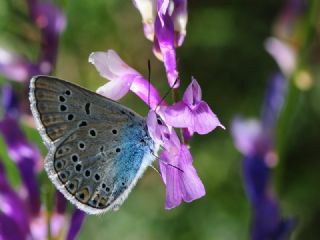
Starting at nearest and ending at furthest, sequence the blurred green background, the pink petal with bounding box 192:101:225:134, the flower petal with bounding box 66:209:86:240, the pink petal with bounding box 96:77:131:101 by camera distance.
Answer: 1. the pink petal with bounding box 192:101:225:134
2. the pink petal with bounding box 96:77:131:101
3. the flower petal with bounding box 66:209:86:240
4. the blurred green background

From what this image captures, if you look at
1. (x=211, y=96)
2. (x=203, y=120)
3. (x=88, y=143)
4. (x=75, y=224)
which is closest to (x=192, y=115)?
(x=203, y=120)

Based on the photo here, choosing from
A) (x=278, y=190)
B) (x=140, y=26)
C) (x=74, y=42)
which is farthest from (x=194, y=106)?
(x=140, y=26)

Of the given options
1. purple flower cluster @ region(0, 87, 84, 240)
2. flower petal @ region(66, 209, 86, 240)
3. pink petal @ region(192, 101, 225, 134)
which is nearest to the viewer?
pink petal @ region(192, 101, 225, 134)

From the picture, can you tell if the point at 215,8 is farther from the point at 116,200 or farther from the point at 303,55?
the point at 116,200

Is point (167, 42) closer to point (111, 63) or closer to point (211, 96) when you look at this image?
point (111, 63)

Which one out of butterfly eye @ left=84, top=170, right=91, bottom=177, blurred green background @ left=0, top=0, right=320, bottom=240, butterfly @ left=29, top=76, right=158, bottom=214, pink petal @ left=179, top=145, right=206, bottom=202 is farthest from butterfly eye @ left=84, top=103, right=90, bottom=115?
blurred green background @ left=0, top=0, right=320, bottom=240

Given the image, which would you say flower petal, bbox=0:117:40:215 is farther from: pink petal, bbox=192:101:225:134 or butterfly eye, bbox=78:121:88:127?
pink petal, bbox=192:101:225:134
